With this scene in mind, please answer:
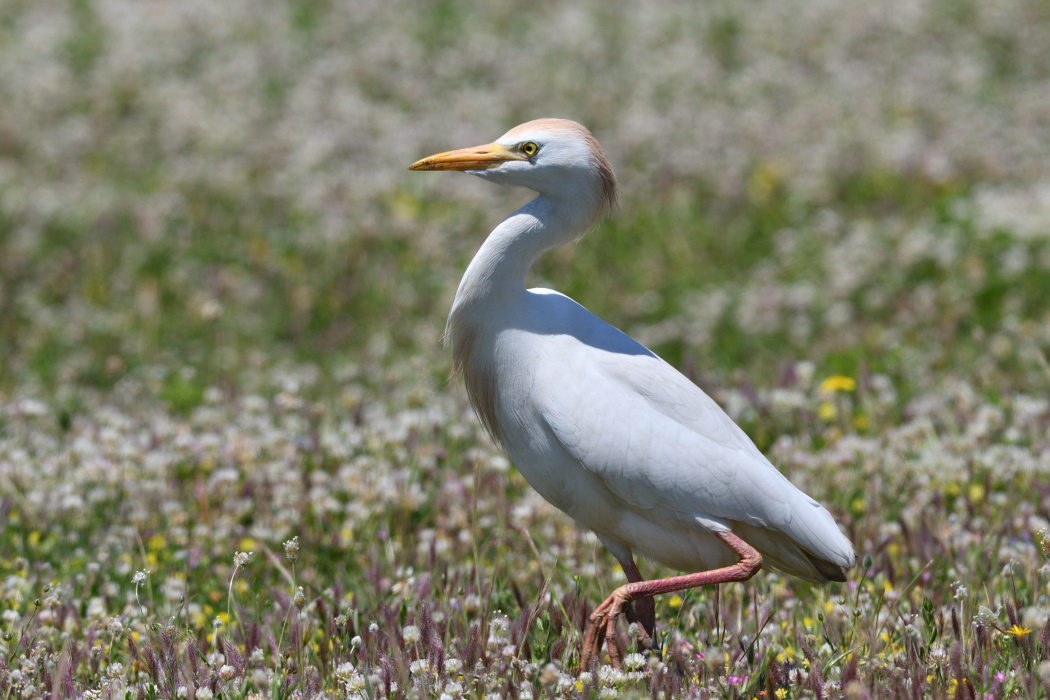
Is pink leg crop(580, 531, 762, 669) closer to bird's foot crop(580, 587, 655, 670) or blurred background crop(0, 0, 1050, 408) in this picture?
bird's foot crop(580, 587, 655, 670)

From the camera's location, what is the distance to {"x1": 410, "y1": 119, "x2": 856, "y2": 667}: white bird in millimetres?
3500

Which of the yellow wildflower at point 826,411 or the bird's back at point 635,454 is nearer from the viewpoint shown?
the bird's back at point 635,454

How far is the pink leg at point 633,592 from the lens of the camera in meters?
3.36

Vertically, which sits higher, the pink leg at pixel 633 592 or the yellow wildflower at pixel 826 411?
the pink leg at pixel 633 592

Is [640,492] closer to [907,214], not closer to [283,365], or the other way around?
[283,365]

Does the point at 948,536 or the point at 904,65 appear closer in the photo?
the point at 948,536

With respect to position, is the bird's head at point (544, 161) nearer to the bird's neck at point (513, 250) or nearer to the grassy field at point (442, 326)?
the bird's neck at point (513, 250)

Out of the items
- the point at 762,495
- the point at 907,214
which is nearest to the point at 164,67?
the point at 907,214

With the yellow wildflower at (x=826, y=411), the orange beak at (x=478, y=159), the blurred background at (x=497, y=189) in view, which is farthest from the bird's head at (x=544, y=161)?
the yellow wildflower at (x=826, y=411)

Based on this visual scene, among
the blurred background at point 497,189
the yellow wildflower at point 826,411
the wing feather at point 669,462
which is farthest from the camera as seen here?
the blurred background at point 497,189

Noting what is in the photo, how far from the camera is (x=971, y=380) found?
261 inches

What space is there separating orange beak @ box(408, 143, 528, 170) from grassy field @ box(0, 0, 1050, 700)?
130 cm

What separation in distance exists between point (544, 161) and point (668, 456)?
106cm

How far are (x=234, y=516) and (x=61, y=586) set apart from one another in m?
0.91
